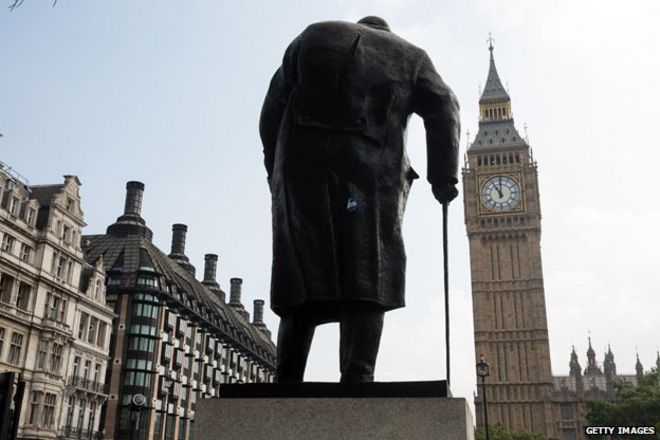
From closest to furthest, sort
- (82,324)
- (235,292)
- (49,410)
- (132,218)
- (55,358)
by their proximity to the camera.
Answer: (49,410), (55,358), (82,324), (132,218), (235,292)

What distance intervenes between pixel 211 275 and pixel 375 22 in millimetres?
82689

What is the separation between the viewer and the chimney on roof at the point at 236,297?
92.9 metres

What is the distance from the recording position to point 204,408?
4.45 metres

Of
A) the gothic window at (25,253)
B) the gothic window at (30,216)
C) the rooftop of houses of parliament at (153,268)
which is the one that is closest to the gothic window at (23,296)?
the gothic window at (25,253)

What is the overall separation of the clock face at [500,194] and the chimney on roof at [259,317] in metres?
37.8

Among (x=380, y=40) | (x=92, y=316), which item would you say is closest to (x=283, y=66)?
(x=380, y=40)

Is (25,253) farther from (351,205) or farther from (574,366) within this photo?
(574,366)

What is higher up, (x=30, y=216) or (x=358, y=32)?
(x=30, y=216)

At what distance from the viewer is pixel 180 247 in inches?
3041

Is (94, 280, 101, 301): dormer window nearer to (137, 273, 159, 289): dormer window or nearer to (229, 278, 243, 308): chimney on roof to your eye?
(137, 273, 159, 289): dormer window

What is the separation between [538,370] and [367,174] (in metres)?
87.6

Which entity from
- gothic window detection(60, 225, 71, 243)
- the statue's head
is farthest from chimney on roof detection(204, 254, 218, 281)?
the statue's head

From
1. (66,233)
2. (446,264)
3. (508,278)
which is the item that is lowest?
(446,264)

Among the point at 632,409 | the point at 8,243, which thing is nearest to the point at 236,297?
the point at 8,243
